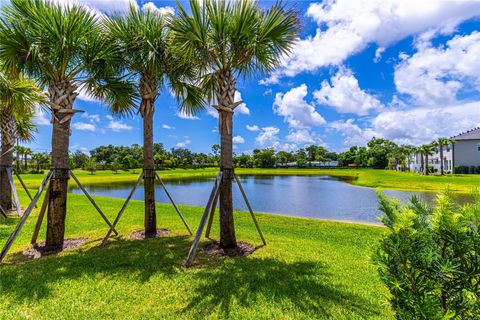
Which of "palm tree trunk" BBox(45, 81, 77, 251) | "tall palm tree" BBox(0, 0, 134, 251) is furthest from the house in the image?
"palm tree trunk" BBox(45, 81, 77, 251)

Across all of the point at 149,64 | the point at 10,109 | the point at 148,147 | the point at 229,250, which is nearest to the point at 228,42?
the point at 149,64

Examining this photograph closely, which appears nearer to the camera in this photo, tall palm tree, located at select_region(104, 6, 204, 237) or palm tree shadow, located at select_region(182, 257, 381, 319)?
palm tree shadow, located at select_region(182, 257, 381, 319)

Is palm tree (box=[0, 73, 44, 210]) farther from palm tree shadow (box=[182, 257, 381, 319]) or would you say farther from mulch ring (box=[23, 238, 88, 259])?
palm tree shadow (box=[182, 257, 381, 319])

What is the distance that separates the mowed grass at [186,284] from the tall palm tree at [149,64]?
2497 millimetres

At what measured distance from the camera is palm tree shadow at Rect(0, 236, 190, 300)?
14.9ft

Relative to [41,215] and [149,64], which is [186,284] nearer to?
[41,215]

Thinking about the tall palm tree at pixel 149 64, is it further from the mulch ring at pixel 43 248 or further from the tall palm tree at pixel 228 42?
the mulch ring at pixel 43 248

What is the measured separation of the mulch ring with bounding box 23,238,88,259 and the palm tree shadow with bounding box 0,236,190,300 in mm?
407

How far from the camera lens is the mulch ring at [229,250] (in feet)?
20.8

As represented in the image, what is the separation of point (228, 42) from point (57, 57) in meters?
4.08

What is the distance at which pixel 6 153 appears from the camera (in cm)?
1066

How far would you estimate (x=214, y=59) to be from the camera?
21.2ft

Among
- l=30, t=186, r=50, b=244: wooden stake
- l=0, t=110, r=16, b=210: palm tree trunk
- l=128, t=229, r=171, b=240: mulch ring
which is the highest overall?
l=0, t=110, r=16, b=210: palm tree trunk

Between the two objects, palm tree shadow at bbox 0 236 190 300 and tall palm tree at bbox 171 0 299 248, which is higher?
tall palm tree at bbox 171 0 299 248
